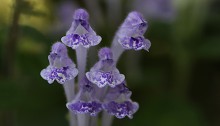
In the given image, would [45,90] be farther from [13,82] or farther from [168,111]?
[13,82]

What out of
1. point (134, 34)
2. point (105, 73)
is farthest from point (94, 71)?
point (134, 34)

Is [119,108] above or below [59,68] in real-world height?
below

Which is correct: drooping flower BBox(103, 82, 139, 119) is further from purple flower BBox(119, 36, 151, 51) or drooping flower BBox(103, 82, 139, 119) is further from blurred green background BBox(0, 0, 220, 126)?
blurred green background BBox(0, 0, 220, 126)

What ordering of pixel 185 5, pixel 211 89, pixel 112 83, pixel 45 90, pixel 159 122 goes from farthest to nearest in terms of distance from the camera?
pixel 211 89
pixel 185 5
pixel 45 90
pixel 159 122
pixel 112 83

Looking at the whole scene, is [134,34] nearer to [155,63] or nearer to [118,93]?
[118,93]

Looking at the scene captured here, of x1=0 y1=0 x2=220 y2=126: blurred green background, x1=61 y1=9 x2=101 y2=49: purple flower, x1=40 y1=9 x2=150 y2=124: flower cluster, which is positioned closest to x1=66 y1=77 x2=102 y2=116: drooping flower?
x1=40 y1=9 x2=150 y2=124: flower cluster

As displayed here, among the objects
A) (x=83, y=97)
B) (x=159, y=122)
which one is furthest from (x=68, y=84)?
(x=159, y=122)
